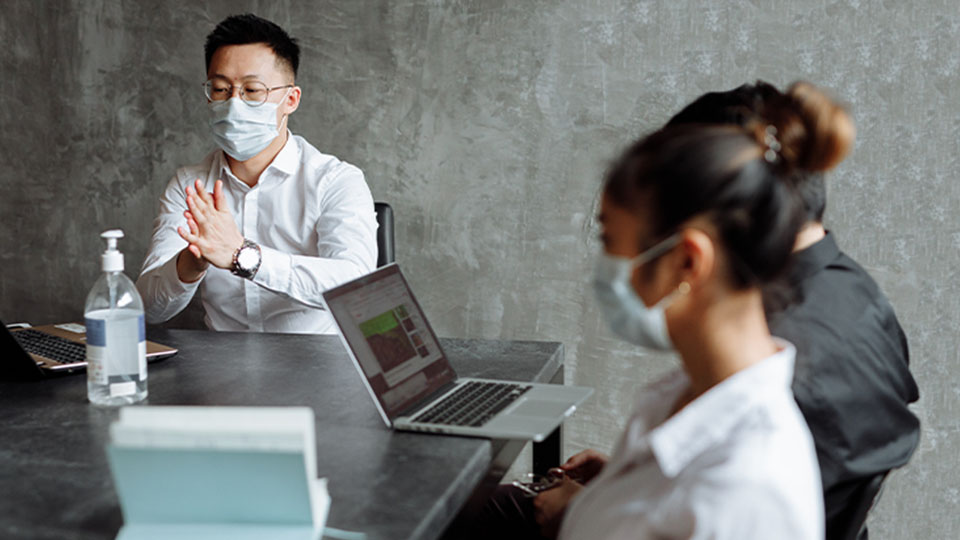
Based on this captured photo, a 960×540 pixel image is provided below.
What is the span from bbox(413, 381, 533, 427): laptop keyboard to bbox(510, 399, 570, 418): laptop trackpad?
3 centimetres

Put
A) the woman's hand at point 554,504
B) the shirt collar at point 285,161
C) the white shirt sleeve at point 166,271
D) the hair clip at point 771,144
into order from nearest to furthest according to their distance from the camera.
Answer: the hair clip at point 771,144, the woman's hand at point 554,504, the white shirt sleeve at point 166,271, the shirt collar at point 285,161

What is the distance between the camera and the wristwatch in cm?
196

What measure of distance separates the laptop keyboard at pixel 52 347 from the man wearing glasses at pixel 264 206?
1.17 ft

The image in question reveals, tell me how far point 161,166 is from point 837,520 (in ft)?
8.07

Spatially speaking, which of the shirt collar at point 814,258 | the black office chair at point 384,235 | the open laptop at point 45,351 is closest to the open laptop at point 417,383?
the shirt collar at point 814,258

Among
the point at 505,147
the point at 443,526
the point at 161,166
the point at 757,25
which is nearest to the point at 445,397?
the point at 443,526

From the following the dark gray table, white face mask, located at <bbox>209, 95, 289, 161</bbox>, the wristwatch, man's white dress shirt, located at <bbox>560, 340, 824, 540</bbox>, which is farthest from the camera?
white face mask, located at <bbox>209, 95, 289, 161</bbox>

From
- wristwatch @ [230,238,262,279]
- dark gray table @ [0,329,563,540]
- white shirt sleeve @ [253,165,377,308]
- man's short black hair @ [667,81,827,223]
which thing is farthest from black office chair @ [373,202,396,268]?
man's short black hair @ [667,81,827,223]

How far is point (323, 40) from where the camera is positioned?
109 inches

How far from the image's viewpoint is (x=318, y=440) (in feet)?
4.06

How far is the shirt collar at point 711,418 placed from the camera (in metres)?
0.86

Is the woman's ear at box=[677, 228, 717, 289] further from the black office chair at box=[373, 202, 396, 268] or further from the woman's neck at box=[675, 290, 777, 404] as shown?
the black office chair at box=[373, 202, 396, 268]

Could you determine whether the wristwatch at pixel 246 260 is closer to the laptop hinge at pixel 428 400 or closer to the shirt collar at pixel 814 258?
the laptop hinge at pixel 428 400

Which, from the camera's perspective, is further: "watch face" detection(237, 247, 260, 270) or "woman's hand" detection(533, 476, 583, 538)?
"watch face" detection(237, 247, 260, 270)
